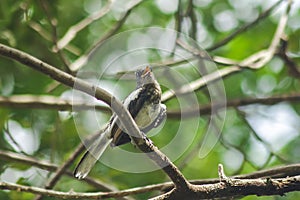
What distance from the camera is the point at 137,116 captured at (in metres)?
2.73

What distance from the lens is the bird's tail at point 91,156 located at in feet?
8.89

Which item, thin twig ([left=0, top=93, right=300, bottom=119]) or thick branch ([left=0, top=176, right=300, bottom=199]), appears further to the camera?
thin twig ([left=0, top=93, right=300, bottom=119])

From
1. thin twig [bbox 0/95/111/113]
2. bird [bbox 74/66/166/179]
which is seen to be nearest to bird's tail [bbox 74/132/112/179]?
bird [bbox 74/66/166/179]

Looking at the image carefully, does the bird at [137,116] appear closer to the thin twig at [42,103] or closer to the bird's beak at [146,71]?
the bird's beak at [146,71]

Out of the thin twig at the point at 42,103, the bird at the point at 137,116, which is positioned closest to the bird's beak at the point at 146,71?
the bird at the point at 137,116

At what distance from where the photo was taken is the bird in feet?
8.87

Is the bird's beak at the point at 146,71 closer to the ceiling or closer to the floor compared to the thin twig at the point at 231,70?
closer to the ceiling

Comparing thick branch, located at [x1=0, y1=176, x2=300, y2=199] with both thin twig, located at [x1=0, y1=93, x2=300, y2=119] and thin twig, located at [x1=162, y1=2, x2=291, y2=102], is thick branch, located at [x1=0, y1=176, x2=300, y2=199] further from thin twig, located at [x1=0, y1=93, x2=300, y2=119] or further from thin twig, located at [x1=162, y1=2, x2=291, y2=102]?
thin twig, located at [x1=162, y1=2, x2=291, y2=102]

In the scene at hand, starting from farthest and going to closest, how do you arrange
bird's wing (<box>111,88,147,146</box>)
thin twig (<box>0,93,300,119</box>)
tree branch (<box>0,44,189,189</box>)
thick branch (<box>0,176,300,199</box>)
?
thin twig (<box>0,93,300,119</box>) < bird's wing (<box>111,88,147,146</box>) < thick branch (<box>0,176,300,199</box>) < tree branch (<box>0,44,189,189</box>)

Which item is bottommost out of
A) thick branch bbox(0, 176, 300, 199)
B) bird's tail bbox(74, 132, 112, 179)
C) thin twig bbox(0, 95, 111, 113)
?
thick branch bbox(0, 176, 300, 199)

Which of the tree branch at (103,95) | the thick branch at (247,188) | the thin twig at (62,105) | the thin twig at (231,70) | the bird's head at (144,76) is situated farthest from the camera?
the thin twig at (231,70)

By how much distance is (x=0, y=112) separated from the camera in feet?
13.0

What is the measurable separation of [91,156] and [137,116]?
0.29 m

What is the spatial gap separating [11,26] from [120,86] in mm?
827
